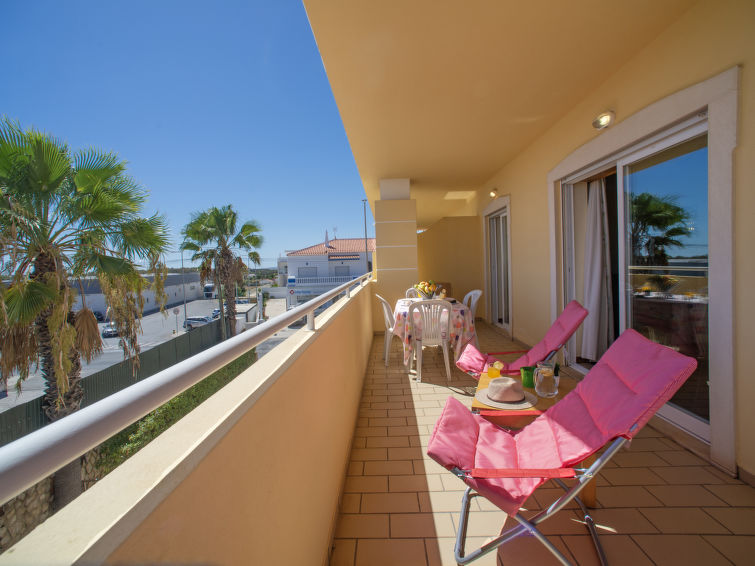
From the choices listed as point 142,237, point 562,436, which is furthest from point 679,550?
point 142,237

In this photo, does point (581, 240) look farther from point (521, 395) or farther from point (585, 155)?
point (521, 395)

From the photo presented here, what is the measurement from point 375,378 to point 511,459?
→ 243 cm

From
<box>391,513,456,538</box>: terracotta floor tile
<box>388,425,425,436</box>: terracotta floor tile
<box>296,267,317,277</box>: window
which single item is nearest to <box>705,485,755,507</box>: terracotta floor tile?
<box>391,513,456,538</box>: terracotta floor tile

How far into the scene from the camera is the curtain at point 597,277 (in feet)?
12.1

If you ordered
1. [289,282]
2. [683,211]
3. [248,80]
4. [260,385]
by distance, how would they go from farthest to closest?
1. [289,282]
2. [248,80]
3. [683,211]
4. [260,385]

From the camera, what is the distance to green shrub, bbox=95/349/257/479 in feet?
14.7

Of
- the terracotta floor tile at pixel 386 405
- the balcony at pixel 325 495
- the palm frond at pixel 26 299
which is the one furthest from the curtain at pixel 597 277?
the palm frond at pixel 26 299

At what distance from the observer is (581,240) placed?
12.9ft

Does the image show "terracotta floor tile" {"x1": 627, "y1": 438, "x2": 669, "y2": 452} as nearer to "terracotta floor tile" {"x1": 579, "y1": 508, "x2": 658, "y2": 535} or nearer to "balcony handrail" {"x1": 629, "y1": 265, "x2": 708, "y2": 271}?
"terracotta floor tile" {"x1": 579, "y1": 508, "x2": 658, "y2": 535}

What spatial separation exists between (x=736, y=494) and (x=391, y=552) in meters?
1.79

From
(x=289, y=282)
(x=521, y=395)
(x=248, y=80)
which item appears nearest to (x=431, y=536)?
(x=521, y=395)

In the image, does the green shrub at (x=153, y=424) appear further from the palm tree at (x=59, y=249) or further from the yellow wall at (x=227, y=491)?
the yellow wall at (x=227, y=491)

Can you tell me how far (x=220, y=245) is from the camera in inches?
492

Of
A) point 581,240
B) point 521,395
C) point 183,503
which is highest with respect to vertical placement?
point 581,240
